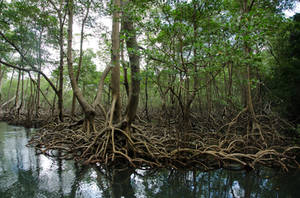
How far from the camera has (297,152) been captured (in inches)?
198

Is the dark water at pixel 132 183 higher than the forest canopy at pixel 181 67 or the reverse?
the reverse

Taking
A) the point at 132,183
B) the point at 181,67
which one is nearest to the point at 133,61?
the point at 181,67

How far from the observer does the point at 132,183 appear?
3348 millimetres

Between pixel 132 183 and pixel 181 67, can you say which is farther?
pixel 181 67

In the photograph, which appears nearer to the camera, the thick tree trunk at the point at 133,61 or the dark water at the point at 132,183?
the dark water at the point at 132,183

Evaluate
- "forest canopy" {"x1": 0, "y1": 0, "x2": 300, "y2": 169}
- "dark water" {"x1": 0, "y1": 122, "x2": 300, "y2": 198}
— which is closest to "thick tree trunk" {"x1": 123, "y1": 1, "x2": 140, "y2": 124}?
"forest canopy" {"x1": 0, "y1": 0, "x2": 300, "y2": 169}

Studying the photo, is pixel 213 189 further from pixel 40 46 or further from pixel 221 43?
pixel 40 46

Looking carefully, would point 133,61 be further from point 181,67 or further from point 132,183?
point 132,183

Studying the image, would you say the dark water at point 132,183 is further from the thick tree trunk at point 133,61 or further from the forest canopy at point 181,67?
the thick tree trunk at point 133,61

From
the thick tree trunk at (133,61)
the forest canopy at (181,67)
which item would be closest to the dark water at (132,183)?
the forest canopy at (181,67)

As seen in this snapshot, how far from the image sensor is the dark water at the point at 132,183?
300 centimetres

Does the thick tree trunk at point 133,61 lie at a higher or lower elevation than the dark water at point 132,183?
higher

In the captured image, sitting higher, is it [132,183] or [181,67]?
[181,67]

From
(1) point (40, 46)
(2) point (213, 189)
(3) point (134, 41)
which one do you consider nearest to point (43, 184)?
(2) point (213, 189)
